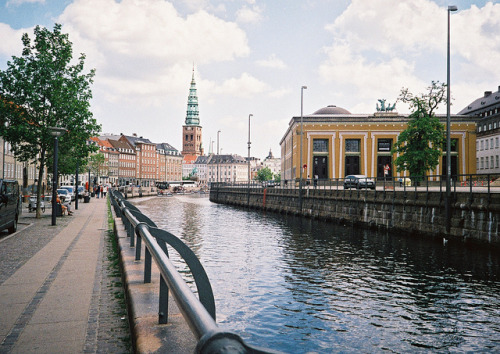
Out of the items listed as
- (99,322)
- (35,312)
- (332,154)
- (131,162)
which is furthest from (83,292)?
(131,162)

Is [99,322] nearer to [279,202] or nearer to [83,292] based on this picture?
[83,292]

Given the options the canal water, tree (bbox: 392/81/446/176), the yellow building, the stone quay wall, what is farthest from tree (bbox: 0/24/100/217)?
the yellow building

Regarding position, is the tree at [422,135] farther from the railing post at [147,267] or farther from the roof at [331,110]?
the railing post at [147,267]

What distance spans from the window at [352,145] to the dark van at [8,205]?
6840 cm

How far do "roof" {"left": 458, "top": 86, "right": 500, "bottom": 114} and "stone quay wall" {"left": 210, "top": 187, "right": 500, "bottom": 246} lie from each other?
53.0 metres

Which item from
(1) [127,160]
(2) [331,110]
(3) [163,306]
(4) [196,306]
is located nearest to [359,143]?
(2) [331,110]

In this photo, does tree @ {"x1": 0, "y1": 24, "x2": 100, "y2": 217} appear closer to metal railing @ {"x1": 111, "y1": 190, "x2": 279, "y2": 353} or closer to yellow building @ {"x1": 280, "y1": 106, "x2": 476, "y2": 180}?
metal railing @ {"x1": 111, "y1": 190, "x2": 279, "y2": 353}

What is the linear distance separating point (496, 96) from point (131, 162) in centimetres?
12975

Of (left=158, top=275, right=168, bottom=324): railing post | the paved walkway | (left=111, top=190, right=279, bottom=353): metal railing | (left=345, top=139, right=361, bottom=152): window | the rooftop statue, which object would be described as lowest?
the paved walkway

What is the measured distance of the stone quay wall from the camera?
20.5 meters

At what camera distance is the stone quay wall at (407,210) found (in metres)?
20.5

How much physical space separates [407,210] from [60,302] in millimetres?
23362

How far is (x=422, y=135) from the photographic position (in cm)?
5456

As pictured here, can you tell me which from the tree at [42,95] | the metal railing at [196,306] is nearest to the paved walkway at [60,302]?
the metal railing at [196,306]
